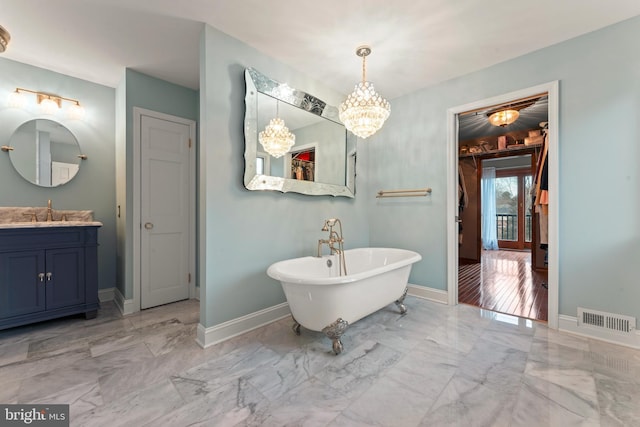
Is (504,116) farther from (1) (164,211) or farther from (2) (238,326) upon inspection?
(1) (164,211)

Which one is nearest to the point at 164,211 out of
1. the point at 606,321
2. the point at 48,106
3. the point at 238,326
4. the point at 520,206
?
the point at 48,106

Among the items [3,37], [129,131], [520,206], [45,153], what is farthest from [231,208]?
[520,206]

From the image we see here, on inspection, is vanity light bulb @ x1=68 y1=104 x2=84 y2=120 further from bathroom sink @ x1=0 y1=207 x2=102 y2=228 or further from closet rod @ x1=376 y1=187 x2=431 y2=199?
closet rod @ x1=376 y1=187 x2=431 y2=199

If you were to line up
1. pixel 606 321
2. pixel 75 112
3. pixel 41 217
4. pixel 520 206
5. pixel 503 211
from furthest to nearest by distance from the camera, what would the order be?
pixel 503 211 < pixel 520 206 < pixel 75 112 < pixel 41 217 < pixel 606 321

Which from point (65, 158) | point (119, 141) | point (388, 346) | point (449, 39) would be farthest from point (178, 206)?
point (449, 39)

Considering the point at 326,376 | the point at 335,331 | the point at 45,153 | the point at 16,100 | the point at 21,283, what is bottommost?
the point at 326,376

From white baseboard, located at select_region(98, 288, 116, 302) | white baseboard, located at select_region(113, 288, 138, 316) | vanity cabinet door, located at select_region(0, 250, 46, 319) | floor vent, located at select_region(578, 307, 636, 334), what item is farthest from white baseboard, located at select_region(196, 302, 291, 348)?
floor vent, located at select_region(578, 307, 636, 334)

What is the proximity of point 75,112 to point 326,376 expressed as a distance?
139 inches

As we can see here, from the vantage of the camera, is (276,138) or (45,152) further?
(45,152)

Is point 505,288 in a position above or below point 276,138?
below

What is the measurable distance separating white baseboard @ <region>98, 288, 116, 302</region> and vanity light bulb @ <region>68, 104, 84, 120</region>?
189 centimetres

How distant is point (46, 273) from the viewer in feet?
7.43

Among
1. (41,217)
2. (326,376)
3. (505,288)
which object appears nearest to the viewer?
(326,376)

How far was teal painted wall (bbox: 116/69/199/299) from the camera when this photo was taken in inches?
104
